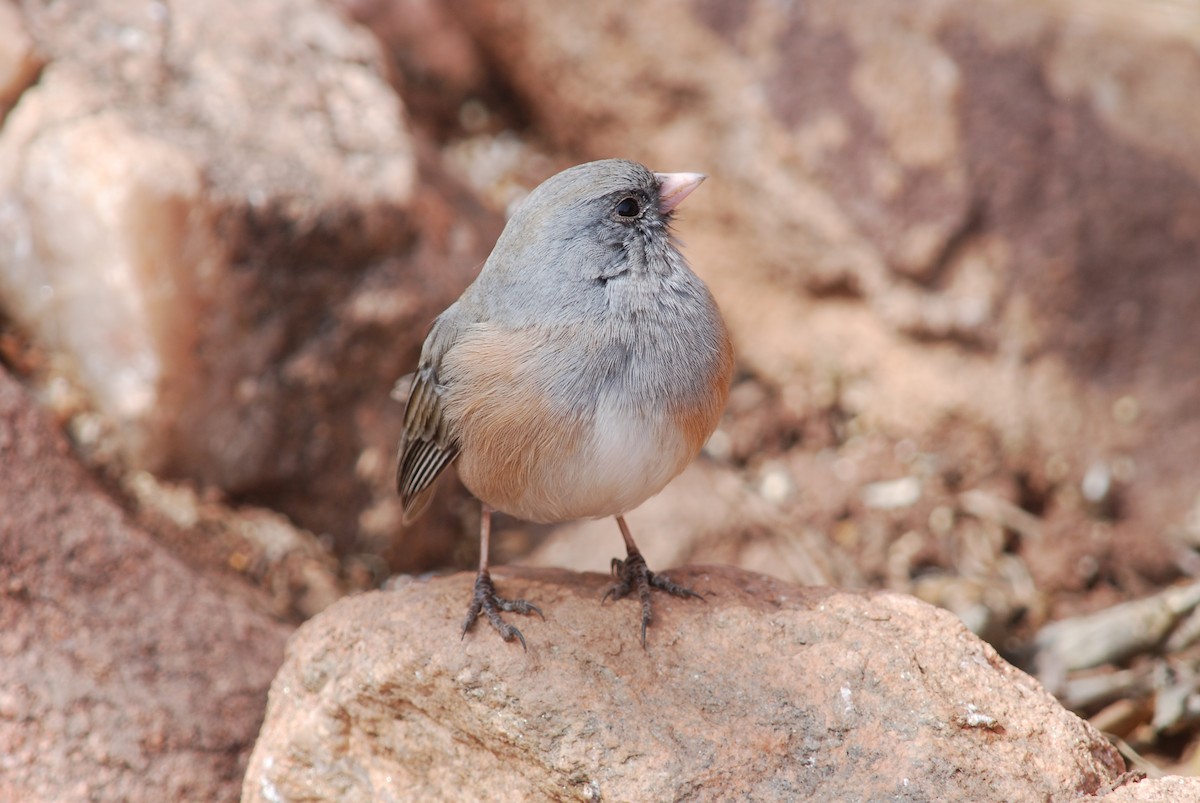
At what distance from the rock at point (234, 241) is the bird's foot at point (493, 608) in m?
1.86

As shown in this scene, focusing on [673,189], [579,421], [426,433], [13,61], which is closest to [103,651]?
[426,433]

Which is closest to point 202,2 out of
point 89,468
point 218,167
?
point 218,167

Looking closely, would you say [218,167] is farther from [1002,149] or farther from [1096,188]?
[1096,188]

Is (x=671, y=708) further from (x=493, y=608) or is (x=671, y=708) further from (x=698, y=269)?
(x=698, y=269)

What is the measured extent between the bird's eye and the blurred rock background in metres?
1.97

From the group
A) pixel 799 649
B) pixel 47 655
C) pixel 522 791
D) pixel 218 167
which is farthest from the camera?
pixel 218 167

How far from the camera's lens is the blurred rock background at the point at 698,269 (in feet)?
14.5

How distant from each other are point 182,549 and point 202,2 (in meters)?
2.65

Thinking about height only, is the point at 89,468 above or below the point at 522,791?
below

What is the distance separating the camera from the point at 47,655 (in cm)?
357

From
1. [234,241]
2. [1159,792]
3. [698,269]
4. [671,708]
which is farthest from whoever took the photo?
[698,269]

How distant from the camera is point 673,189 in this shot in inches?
138

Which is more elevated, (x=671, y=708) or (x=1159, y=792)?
(x=1159, y=792)

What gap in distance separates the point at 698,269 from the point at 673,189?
3071 mm
